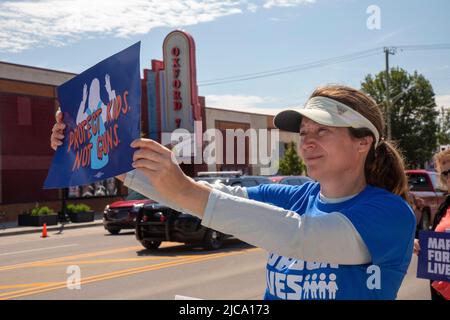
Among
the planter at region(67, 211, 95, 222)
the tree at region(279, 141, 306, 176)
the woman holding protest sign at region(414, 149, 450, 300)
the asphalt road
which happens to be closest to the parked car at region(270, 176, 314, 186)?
the asphalt road

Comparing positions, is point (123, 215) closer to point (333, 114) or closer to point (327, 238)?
point (333, 114)

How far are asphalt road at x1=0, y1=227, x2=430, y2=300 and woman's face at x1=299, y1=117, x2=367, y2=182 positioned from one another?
5743 mm

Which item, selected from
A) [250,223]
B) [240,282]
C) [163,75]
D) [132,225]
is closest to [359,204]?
[250,223]

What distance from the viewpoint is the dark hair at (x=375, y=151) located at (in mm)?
1941

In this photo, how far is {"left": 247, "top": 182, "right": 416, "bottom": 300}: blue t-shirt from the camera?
5.49 feet

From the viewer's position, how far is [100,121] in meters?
2.05

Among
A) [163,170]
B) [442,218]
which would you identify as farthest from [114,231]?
[163,170]

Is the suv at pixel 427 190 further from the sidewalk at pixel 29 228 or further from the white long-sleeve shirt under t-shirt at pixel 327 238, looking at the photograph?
the white long-sleeve shirt under t-shirt at pixel 327 238

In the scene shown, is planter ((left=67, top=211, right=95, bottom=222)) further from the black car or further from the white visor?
the white visor

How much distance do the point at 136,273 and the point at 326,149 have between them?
8.39 m

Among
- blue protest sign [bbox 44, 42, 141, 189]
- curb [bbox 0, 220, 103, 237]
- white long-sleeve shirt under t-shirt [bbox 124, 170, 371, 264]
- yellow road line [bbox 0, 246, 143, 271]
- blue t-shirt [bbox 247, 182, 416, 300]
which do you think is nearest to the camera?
white long-sleeve shirt under t-shirt [bbox 124, 170, 371, 264]

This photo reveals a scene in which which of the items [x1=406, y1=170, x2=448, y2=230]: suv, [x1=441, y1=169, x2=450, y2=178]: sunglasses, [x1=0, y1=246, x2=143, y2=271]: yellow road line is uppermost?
[x1=441, y1=169, x2=450, y2=178]: sunglasses

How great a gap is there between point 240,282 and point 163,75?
81.1ft

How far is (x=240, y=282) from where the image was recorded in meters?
8.71
